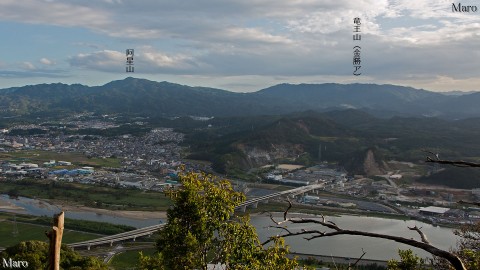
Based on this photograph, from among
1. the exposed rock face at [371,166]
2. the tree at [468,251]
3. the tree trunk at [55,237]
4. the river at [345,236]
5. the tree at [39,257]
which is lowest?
the river at [345,236]

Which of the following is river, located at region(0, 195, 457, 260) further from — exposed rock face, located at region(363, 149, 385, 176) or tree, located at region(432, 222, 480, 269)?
exposed rock face, located at region(363, 149, 385, 176)

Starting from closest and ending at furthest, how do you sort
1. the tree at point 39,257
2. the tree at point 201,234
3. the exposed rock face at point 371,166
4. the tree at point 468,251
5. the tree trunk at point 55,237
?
1. the tree trunk at point 55,237
2. the tree at point 468,251
3. the tree at point 201,234
4. the tree at point 39,257
5. the exposed rock face at point 371,166

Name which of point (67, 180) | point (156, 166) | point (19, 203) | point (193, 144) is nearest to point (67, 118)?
point (193, 144)

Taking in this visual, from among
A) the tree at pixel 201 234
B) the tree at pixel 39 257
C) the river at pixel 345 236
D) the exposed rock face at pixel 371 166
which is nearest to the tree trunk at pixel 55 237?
the tree at pixel 201 234

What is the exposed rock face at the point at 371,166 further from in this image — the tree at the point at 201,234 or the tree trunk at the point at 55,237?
the tree trunk at the point at 55,237

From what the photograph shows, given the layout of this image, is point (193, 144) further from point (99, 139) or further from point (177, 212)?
point (177, 212)

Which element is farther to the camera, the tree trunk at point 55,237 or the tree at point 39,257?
the tree at point 39,257

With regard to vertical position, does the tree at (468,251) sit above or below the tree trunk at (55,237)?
below
